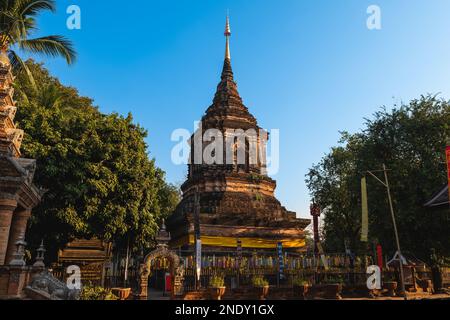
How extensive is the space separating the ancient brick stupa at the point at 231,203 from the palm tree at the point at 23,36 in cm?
1300

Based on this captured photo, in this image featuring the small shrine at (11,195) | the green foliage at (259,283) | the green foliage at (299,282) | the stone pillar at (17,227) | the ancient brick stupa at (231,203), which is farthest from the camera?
the ancient brick stupa at (231,203)

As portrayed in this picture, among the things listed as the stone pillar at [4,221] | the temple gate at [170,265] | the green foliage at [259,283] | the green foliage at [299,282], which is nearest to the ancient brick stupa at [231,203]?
the temple gate at [170,265]

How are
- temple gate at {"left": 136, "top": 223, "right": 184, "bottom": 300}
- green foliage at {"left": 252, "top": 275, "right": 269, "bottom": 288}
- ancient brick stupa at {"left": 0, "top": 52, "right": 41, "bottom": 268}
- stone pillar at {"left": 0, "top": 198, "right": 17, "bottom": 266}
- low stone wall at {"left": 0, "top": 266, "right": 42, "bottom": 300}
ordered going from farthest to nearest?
1. green foliage at {"left": 252, "top": 275, "right": 269, "bottom": 288}
2. temple gate at {"left": 136, "top": 223, "right": 184, "bottom": 300}
3. ancient brick stupa at {"left": 0, "top": 52, "right": 41, "bottom": 268}
4. stone pillar at {"left": 0, "top": 198, "right": 17, "bottom": 266}
5. low stone wall at {"left": 0, "top": 266, "right": 42, "bottom": 300}

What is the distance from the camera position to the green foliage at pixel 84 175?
1844 cm

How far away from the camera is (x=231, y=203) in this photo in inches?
1182

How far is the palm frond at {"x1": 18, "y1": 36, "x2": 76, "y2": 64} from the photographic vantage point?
1608 cm

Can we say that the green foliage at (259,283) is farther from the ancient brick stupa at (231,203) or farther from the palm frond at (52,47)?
the palm frond at (52,47)

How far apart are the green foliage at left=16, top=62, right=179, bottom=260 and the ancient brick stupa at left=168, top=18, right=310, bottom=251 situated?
16.8 feet

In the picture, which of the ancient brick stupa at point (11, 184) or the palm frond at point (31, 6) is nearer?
the ancient brick stupa at point (11, 184)

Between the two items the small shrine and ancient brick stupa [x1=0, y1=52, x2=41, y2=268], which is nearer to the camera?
the small shrine

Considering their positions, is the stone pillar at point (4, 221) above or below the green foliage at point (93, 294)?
above


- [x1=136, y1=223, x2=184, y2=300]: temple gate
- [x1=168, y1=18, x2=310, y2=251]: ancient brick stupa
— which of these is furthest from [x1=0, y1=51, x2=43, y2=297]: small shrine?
[x1=168, y1=18, x2=310, y2=251]: ancient brick stupa

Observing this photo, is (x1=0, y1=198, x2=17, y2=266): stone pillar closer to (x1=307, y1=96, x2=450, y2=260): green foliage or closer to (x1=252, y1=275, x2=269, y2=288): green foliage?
(x1=252, y1=275, x2=269, y2=288): green foliage
